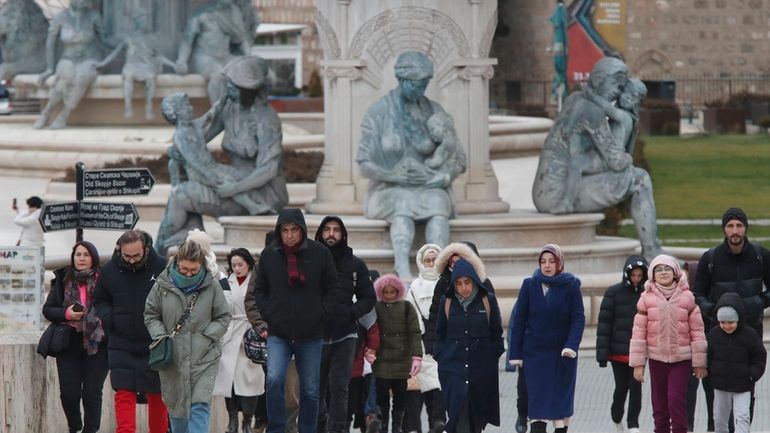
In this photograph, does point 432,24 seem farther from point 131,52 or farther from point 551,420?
point 131,52

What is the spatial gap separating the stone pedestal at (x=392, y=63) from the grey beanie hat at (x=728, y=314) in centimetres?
698

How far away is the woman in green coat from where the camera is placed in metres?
12.2

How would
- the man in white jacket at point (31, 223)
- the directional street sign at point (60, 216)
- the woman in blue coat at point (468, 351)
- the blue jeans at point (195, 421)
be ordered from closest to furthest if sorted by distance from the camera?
1. the blue jeans at point (195, 421)
2. the woman in blue coat at point (468, 351)
3. the directional street sign at point (60, 216)
4. the man in white jacket at point (31, 223)

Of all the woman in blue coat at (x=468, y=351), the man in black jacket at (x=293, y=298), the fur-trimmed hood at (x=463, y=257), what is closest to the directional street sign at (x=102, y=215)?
the fur-trimmed hood at (x=463, y=257)

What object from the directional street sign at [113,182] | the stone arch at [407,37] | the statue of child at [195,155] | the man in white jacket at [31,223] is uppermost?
the stone arch at [407,37]

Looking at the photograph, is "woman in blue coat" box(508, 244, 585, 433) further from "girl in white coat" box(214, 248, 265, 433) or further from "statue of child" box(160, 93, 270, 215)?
"statue of child" box(160, 93, 270, 215)

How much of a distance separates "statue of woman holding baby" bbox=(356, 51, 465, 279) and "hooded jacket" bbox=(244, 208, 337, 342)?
5699mm

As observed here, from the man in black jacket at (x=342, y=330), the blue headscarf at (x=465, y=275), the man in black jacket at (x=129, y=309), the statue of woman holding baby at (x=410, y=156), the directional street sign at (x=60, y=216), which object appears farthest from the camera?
the statue of woman holding baby at (x=410, y=156)

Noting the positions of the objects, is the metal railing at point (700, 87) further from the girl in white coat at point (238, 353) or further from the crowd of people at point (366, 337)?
the girl in white coat at point (238, 353)

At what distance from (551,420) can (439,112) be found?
5.71 meters

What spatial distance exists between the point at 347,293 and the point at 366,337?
72 cm

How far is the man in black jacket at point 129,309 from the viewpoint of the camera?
496 inches

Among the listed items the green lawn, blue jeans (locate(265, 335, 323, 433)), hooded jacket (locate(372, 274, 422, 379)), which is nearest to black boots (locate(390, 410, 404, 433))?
hooded jacket (locate(372, 274, 422, 379))

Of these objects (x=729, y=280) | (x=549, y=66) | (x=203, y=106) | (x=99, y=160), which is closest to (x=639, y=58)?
(x=549, y=66)
